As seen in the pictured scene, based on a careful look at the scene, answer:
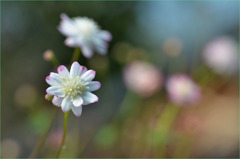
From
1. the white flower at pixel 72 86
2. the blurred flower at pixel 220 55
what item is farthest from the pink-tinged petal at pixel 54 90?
the blurred flower at pixel 220 55

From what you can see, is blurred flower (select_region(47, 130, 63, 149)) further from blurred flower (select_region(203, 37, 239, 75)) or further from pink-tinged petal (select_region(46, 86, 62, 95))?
blurred flower (select_region(203, 37, 239, 75))

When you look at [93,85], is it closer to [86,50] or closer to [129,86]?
[86,50]

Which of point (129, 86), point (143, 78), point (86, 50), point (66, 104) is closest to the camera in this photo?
point (66, 104)

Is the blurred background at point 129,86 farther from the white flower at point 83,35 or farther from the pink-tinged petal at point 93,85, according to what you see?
the pink-tinged petal at point 93,85

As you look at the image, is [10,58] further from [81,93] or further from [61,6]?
[81,93]

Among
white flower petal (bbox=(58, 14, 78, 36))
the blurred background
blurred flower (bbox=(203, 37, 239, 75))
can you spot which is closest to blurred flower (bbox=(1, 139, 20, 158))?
the blurred background

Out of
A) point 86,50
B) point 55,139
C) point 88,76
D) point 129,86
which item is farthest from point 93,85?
point 129,86
